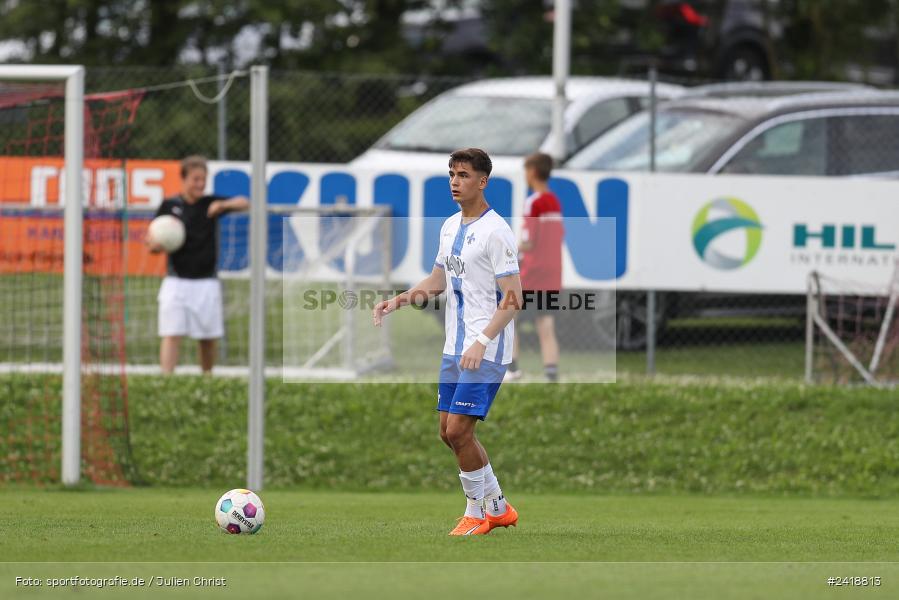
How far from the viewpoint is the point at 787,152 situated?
1592cm

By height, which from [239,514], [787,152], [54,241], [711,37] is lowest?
[239,514]

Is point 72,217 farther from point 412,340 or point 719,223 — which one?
point 719,223

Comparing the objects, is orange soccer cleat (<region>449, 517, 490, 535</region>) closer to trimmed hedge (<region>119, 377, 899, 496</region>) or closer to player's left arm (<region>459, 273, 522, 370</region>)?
player's left arm (<region>459, 273, 522, 370</region>)

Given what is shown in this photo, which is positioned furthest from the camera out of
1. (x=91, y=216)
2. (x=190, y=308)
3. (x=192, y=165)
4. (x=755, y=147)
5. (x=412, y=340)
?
(x=755, y=147)

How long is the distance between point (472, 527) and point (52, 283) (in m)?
6.19

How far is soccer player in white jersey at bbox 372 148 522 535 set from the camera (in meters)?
8.34

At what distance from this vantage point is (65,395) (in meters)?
11.9

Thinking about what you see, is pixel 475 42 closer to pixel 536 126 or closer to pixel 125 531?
pixel 536 126

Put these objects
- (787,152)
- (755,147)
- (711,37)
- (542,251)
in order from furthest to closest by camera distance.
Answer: (711,37)
(787,152)
(755,147)
(542,251)

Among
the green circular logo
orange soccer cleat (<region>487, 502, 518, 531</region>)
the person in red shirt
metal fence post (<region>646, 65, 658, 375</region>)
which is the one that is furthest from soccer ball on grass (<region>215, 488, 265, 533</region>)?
the green circular logo

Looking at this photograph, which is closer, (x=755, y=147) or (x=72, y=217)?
(x=72, y=217)

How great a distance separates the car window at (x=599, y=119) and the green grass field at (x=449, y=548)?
6.51 metres

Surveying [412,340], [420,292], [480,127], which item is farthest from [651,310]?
[420,292]

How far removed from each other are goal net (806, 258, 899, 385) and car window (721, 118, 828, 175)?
4.98 feet
